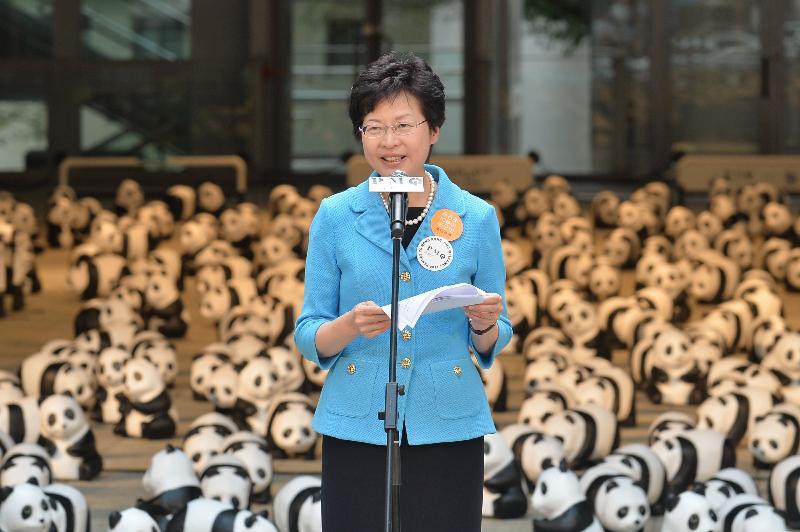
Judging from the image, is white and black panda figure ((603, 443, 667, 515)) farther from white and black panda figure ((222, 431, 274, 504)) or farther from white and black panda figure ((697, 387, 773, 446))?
white and black panda figure ((222, 431, 274, 504))

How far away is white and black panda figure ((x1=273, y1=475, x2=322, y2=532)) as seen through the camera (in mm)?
5414

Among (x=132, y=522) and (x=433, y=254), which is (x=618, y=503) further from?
(x=433, y=254)

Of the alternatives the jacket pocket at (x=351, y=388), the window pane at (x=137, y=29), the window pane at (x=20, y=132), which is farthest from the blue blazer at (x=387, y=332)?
the window pane at (x=137, y=29)

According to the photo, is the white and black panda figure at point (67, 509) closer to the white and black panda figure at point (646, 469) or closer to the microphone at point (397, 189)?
the white and black panda figure at point (646, 469)

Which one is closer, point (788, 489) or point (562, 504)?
point (562, 504)

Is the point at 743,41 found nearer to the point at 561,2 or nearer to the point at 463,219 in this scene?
the point at 561,2

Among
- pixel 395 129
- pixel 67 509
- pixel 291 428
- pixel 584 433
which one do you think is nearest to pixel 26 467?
pixel 67 509

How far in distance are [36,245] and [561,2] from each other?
788cm

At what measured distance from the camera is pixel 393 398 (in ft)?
9.71

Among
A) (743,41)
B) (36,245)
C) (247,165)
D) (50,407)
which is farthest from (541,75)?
(50,407)

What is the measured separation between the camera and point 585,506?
5566 millimetres

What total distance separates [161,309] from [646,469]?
4427 mm

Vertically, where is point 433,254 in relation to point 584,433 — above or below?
above

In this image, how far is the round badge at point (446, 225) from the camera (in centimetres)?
316
